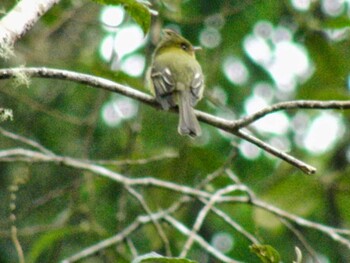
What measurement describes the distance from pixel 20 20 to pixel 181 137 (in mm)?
3843

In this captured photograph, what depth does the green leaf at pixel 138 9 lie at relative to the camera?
2741 mm

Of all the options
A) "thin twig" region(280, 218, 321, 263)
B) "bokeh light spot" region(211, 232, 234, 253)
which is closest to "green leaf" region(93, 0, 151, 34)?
"thin twig" region(280, 218, 321, 263)

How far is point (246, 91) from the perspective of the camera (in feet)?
22.0

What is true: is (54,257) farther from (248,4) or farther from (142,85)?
(248,4)

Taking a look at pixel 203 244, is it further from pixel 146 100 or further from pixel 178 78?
pixel 178 78

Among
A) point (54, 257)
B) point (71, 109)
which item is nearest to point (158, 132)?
point (71, 109)

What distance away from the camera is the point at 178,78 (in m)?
5.31

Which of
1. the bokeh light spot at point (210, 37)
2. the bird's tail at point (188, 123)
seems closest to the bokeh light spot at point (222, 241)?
the bird's tail at point (188, 123)

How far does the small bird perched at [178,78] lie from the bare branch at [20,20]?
183 cm

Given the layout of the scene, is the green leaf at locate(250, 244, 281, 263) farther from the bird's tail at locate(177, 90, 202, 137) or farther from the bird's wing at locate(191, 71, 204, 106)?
the bird's wing at locate(191, 71, 204, 106)

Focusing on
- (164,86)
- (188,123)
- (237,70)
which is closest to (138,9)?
(188,123)

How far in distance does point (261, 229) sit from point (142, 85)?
139cm

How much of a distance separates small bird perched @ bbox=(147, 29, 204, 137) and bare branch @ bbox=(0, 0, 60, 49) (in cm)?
183

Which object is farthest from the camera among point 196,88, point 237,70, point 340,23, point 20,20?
point 237,70
